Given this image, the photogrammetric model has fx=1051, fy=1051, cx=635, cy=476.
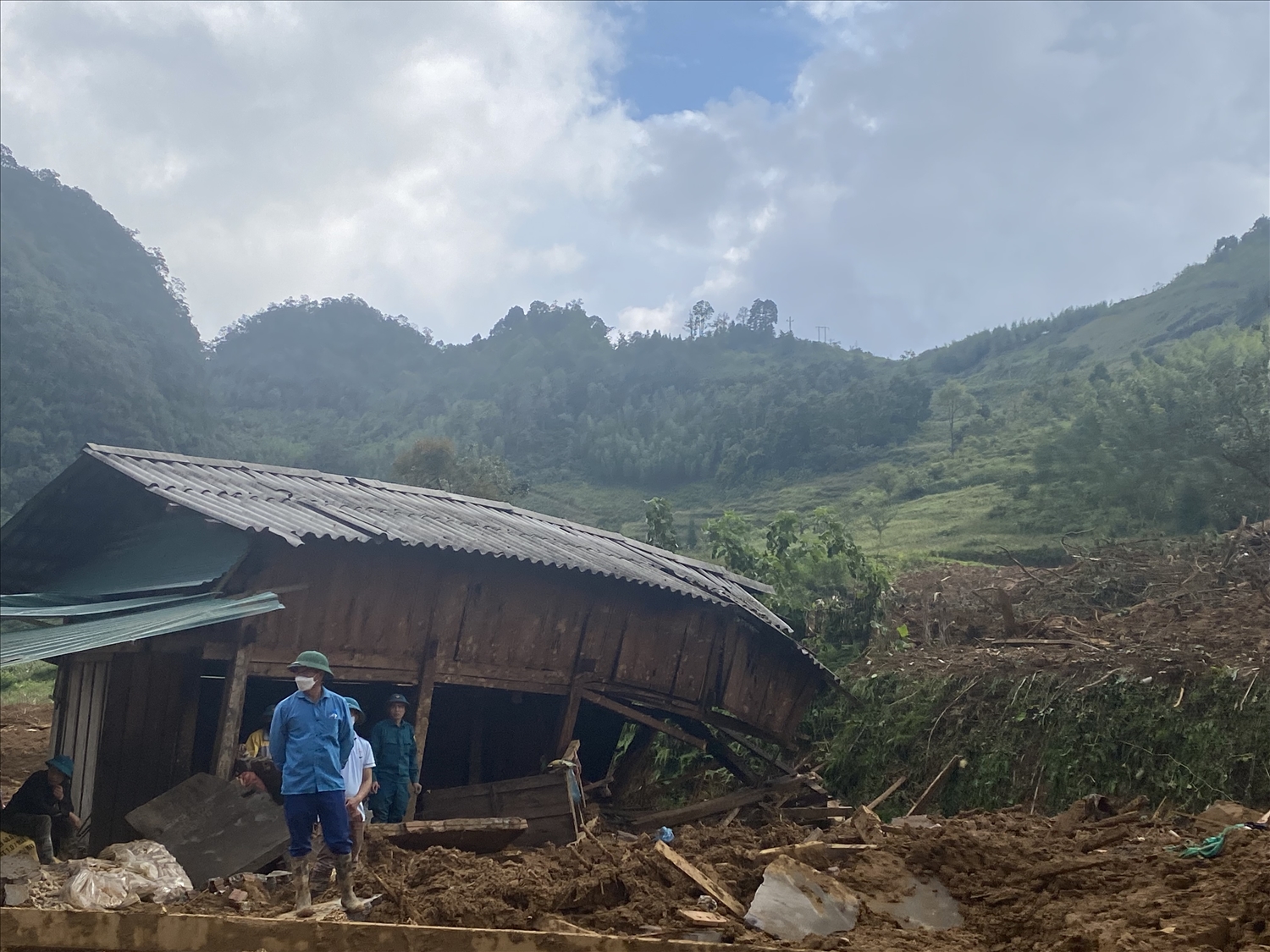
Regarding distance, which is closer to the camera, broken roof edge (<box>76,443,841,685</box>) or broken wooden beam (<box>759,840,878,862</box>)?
broken wooden beam (<box>759,840,878,862</box>)

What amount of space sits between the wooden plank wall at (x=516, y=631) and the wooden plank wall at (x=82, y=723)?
163cm

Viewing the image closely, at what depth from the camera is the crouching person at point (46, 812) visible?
26.0 feet

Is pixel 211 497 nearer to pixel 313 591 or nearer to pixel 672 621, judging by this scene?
pixel 313 591

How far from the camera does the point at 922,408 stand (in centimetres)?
4709

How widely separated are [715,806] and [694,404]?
45.9 meters

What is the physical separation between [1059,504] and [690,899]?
24863 millimetres

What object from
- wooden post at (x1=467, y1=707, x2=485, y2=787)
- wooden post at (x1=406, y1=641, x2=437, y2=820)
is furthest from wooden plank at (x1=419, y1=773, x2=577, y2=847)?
wooden post at (x1=467, y1=707, x2=485, y2=787)

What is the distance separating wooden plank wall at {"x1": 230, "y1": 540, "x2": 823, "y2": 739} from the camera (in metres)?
9.43

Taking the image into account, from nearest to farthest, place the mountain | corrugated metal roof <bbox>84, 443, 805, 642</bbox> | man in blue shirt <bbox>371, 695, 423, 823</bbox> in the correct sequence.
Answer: corrugated metal roof <bbox>84, 443, 805, 642</bbox>
man in blue shirt <bbox>371, 695, 423, 823</bbox>
the mountain

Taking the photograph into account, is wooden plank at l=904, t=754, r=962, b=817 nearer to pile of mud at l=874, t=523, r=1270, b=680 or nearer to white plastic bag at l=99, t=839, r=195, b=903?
pile of mud at l=874, t=523, r=1270, b=680

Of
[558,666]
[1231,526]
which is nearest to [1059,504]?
[1231,526]

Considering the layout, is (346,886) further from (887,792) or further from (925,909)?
(887,792)

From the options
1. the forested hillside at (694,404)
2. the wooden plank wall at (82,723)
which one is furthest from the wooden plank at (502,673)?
the forested hillside at (694,404)

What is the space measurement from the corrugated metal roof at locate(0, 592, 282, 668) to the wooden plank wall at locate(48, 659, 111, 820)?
0.75 meters
